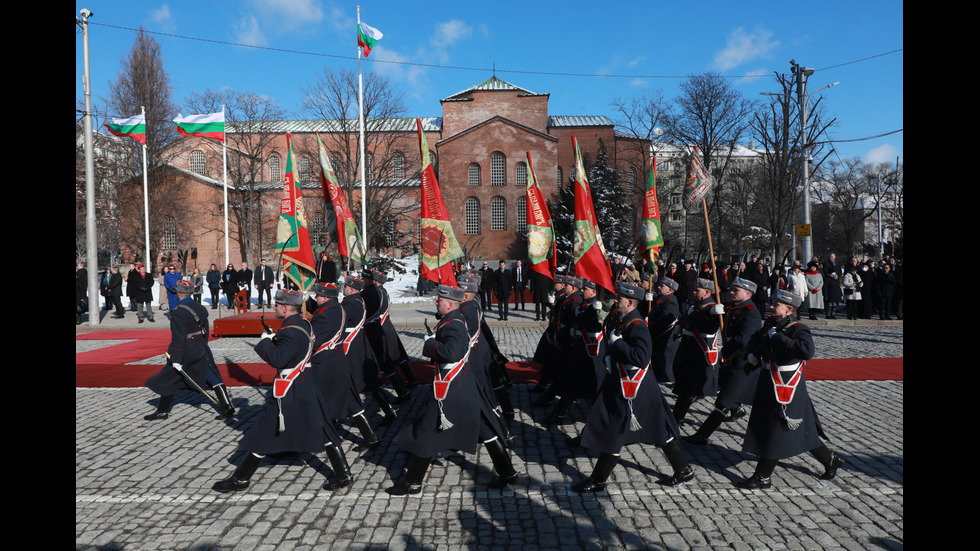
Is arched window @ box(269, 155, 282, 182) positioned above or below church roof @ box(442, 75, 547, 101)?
below

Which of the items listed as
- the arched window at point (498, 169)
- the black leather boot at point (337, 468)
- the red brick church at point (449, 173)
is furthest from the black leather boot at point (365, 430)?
the arched window at point (498, 169)

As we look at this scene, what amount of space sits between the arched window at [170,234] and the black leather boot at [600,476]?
48.9 metres

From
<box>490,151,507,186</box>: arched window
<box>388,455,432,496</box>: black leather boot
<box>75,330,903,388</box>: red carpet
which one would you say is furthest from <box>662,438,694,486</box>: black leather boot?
<box>490,151,507,186</box>: arched window

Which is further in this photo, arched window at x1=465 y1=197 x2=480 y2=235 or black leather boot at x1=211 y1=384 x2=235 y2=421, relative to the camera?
arched window at x1=465 y1=197 x2=480 y2=235

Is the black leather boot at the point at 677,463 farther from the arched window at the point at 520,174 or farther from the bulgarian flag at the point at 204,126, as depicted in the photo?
the arched window at the point at 520,174

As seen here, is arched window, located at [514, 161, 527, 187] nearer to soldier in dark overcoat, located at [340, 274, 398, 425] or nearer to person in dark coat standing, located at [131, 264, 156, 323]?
person in dark coat standing, located at [131, 264, 156, 323]

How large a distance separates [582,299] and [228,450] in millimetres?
4706

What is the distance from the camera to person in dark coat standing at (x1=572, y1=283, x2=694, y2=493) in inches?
206

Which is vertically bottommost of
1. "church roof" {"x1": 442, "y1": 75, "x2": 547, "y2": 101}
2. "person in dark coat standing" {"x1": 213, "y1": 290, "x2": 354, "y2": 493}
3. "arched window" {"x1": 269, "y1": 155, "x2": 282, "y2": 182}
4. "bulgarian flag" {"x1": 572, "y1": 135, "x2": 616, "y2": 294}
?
"person in dark coat standing" {"x1": 213, "y1": 290, "x2": 354, "y2": 493}

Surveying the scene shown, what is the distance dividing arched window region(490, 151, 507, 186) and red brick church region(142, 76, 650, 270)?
0.31 feet

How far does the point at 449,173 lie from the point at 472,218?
14.9 ft

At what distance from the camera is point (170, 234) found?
47.9m

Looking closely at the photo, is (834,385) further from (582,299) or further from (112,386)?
(112,386)

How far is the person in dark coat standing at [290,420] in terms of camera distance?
535 centimetres
